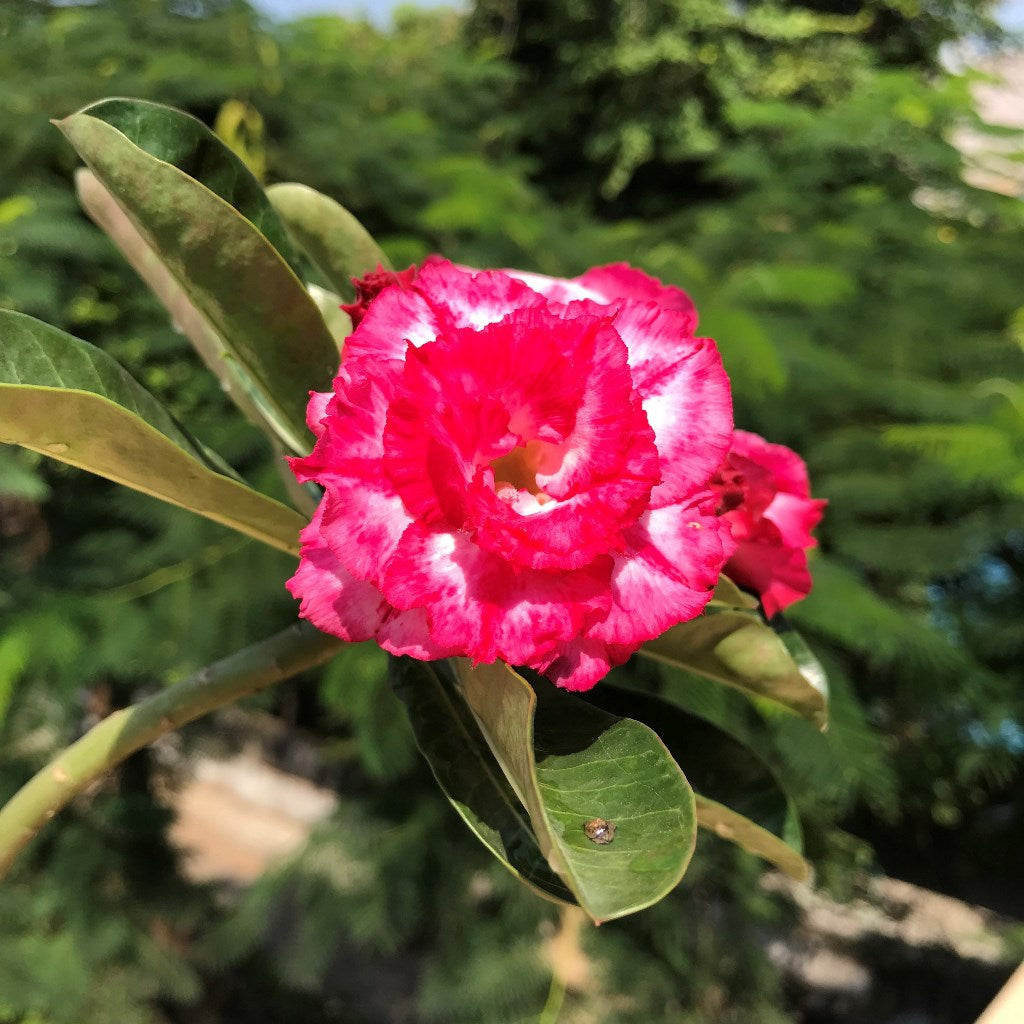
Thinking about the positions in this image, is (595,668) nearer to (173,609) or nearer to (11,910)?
(173,609)

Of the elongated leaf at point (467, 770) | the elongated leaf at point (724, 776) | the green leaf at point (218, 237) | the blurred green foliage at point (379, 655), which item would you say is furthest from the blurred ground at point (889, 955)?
the green leaf at point (218, 237)

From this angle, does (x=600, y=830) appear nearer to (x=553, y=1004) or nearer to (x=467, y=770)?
(x=467, y=770)

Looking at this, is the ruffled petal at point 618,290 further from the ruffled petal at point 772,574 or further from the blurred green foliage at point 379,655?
the blurred green foliage at point 379,655

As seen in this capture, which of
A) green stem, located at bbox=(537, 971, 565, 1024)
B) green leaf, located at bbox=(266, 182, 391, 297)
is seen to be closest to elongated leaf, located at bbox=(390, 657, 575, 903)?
green leaf, located at bbox=(266, 182, 391, 297)

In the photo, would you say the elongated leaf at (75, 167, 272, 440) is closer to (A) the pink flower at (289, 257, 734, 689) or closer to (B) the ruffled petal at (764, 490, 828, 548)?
→ (A) the pink flower at (289, 257, 734, 689)

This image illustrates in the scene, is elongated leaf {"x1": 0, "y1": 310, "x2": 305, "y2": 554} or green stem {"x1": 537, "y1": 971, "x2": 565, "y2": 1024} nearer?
elongated leaf {"x1": 0, "y1": 310, "x2": 305, "y2": 554}

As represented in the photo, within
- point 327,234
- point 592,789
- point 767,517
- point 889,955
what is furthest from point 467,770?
point 889,955

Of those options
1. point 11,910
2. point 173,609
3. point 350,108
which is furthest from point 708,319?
point 11,910
